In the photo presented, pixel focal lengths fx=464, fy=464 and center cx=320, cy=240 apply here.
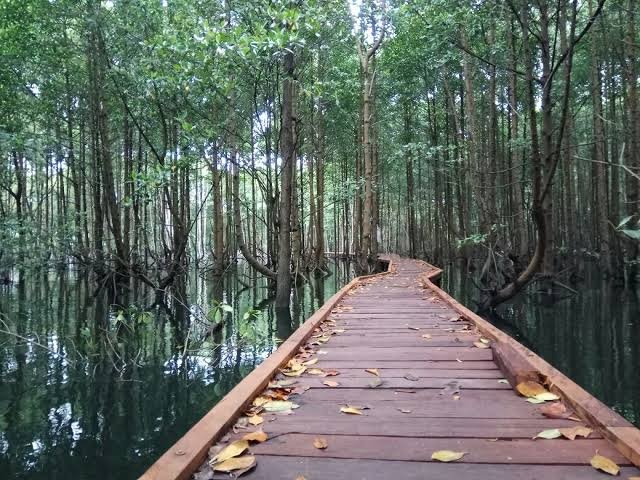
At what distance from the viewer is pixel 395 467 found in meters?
1.54

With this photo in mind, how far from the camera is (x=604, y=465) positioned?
146cm

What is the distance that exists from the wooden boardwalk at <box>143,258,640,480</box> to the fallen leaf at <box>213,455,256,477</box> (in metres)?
0.03

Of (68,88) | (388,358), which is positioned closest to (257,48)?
(388,358)

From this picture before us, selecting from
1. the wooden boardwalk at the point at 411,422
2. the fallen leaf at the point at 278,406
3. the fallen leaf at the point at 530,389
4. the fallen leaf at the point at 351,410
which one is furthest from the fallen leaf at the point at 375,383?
the fallen leaf at the point at 530,389

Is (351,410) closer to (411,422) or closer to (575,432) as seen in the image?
(411,422)

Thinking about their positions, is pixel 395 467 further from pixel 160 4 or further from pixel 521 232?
pixel 521 232

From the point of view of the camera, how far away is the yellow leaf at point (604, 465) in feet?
4.71

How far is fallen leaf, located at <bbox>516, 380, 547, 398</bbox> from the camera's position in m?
2.20

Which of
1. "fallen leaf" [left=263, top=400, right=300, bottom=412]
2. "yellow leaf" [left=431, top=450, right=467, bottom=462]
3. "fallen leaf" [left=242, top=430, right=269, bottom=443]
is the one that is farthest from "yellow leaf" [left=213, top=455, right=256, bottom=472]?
"yellow leaf" [left=431, top=450, right=467, bottom=462]

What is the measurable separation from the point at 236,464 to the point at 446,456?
0.71 m

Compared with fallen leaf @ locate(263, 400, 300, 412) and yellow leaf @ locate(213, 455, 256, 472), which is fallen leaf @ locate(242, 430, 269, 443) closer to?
yellow leaf @ locate(213, 455, 256, 472)

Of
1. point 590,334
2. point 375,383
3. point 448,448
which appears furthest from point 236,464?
point 590,334

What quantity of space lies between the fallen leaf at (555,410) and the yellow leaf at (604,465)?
0.40m

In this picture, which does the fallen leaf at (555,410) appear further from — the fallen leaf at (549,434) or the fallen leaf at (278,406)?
the fallen leaf at (278,406)
